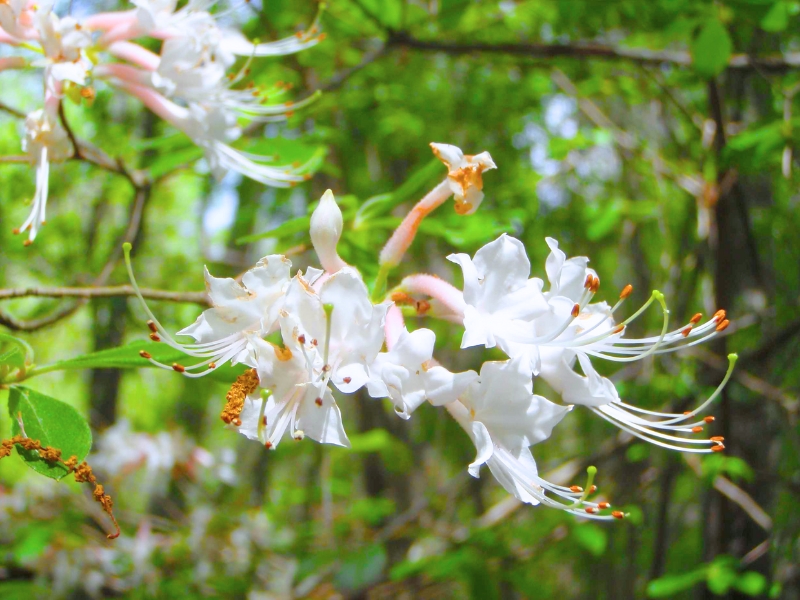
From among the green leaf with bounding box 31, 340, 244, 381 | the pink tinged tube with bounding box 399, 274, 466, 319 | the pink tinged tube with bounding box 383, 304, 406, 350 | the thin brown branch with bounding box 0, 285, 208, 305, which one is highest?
the pink tinged tube with bounding box 399, 274, 466, 319

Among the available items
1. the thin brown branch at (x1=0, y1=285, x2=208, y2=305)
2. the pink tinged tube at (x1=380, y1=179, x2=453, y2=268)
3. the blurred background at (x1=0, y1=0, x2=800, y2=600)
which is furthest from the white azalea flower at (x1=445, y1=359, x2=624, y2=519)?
the thin brown branch at (x1=0, y1=285, x2=208, y2=305)

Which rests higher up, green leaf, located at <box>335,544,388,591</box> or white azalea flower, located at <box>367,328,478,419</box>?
white azalea flower, located at <box>367,328,478,419</box>

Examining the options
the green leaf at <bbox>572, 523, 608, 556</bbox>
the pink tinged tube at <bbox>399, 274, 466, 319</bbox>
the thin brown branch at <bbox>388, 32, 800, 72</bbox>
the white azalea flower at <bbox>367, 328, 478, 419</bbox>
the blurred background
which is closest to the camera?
the white azalea flower at <bbox>367, 328, 478, 419</bbox>

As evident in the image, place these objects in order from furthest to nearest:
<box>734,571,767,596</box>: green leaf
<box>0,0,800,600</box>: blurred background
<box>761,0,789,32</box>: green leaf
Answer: <box>0,0,800,600</box>: blurred background < <box>734,571,767,596</box>: green leaf < <box>761,0,789,32</box>: green leaf

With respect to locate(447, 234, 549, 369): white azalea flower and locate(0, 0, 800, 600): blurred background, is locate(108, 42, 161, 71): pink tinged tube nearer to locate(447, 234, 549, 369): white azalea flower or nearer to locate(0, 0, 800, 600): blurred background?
locate(0, 0, 800, 600): blurred background

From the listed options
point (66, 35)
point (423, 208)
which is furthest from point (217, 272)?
point (423, 208)

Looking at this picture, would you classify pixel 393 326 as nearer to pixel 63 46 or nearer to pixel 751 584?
pixel 63 46

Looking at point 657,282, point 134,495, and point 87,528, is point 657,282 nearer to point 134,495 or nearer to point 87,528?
point 87,528
